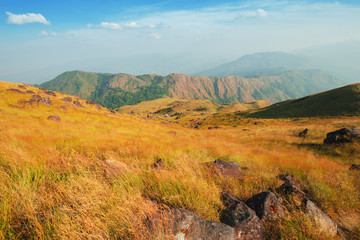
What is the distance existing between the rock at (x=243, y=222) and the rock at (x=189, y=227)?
21.4 inches

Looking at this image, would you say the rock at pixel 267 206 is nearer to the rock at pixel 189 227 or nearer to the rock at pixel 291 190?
the rock at pixel 291 190

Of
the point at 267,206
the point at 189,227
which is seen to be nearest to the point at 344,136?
the point at 267,206

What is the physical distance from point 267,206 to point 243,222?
1.06 meters

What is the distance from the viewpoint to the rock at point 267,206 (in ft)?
13.2

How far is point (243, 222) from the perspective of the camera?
3.57 metres

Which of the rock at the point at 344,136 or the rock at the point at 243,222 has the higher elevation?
the rock at the point at 243,222

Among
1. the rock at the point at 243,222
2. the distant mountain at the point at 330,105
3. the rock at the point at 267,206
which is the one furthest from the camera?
the distant mountain at the point at 330,105

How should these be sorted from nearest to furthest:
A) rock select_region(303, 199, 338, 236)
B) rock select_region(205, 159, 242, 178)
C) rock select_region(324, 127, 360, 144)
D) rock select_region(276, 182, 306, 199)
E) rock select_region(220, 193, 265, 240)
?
rock select_region(220, 193, 265, 240) → rock select_region(303, 199, 338, 236) → rock select_region(276, 182, 306, 199) → rock select_region(205, 159, 242, 178) → rock select_region(324, 127, 360, 144)

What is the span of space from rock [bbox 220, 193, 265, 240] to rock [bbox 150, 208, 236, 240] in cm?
54

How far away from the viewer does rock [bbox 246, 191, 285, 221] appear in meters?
4.03

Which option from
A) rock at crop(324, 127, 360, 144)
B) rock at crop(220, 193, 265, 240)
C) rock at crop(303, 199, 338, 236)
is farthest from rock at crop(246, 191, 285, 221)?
rock at crop(324, 127, 360, 144)

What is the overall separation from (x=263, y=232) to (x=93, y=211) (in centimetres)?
381

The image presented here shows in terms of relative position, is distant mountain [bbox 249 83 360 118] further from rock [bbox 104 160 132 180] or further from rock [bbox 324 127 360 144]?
rock [bbox 104 160 132 180]

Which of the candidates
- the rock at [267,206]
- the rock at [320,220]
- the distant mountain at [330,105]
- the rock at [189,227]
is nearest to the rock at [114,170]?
the rock at [189,227]
